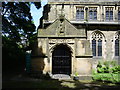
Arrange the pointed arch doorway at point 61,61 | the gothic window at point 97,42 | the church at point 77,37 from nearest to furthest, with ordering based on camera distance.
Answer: the church at point 77,37 < the pointed arch doorway at point 61,61 < the gothic window at point 97,42

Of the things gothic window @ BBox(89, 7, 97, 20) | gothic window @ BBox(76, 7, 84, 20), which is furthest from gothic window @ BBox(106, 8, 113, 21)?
gothic window @ BBox(76, 7, 84, 20)

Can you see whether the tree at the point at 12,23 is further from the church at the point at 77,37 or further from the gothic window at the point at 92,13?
the gothic window at the point at 92,13

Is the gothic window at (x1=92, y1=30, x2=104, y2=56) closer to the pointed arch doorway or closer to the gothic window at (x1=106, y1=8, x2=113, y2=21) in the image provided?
the gothic window at (x1=106, y1=8, x2=113, y2=21)

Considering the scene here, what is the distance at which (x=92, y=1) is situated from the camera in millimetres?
25031

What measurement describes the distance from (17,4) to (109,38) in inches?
557

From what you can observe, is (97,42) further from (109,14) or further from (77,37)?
(77,37)

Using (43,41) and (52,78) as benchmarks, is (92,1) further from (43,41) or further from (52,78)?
(52,78)

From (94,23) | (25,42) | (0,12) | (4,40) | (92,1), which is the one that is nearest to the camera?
(0,12)

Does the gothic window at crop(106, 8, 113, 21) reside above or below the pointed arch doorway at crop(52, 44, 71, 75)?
above

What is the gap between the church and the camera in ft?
53.3

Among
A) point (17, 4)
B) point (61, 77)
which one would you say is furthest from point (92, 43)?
point (17, 4)

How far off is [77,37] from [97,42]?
23.9ft

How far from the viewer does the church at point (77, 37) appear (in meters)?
16.2

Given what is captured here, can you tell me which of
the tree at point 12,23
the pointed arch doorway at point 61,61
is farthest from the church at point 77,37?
the tree at point 12,23
